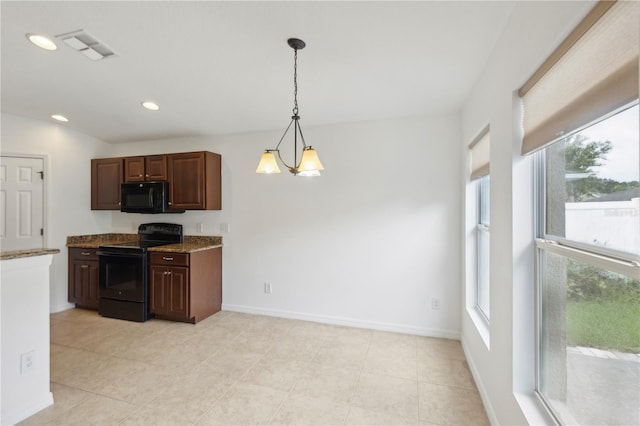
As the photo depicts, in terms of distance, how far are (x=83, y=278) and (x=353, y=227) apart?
155 inches

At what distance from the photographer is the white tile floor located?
6.30 feet

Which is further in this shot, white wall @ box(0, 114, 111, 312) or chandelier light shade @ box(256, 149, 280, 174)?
white wall @ box(0, 114, 111, 312)

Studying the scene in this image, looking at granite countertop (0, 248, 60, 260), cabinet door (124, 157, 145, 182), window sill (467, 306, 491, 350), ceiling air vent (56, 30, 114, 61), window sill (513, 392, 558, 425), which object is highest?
ceiling air vent (56, 30, 114, 61)

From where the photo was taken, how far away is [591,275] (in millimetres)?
1059

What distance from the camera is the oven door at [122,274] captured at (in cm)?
352

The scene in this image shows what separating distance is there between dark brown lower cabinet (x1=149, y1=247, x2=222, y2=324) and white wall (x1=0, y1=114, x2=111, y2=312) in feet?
5.38

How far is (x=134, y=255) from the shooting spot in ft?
11.6

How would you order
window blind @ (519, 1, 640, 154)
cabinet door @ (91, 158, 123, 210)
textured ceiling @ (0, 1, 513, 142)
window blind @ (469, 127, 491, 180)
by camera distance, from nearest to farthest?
window blind @ (519, 1, 640, 154) → textured ceiling @ (0, 1, 513, 142) → window blind @ (469, 127, 491, 180) → cabinet door @ (91, 158, 123, 210)

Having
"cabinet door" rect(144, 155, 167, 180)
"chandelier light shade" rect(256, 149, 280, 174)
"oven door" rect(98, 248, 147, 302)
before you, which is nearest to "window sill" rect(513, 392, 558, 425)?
"chandelier light shade" rect(256, 149, 280, 174)

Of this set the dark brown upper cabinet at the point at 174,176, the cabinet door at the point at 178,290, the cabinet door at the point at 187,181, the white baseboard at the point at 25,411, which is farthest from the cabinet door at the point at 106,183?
the white baseboard at the point at 25,411

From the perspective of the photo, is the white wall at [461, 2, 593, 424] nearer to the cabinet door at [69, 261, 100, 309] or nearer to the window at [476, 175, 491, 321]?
the window at [476, 175, 491, 321]

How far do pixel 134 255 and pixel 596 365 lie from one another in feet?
14.0

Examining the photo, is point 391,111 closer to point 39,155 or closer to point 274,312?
point 274,312

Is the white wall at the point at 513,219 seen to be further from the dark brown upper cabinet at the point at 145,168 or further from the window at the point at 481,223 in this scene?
the dark brown upper cabinet at the point at 145,168
